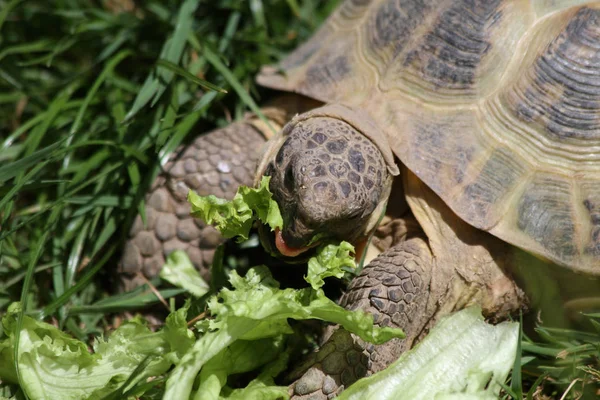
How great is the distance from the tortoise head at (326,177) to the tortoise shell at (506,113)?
0.16 meters

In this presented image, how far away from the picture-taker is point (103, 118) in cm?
349

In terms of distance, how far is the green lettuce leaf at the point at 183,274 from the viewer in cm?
292

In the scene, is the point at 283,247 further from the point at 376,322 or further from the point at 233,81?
the point at 233,81

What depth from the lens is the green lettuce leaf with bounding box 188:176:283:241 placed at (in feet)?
8.26

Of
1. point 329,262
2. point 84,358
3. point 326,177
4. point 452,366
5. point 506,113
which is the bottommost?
point 84,358

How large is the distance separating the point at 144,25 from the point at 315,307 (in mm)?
2202

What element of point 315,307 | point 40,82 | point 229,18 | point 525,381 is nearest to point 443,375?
point 315,307

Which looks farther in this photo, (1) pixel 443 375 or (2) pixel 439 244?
(2) pixel 439 244

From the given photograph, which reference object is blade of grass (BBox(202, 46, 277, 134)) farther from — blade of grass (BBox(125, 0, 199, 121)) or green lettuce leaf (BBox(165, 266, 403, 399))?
green lettuce leaf (BBox(165, 266, 403, 399))

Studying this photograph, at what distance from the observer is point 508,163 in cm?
266

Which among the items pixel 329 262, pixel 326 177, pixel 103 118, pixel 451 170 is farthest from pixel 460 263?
pixel 103 118

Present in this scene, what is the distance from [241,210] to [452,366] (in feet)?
3.01

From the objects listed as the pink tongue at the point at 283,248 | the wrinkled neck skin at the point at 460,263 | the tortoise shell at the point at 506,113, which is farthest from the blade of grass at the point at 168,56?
the wrinkled neck skin at the point at 460,263

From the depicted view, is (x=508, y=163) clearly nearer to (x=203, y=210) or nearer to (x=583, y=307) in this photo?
(x=583, y=307)
